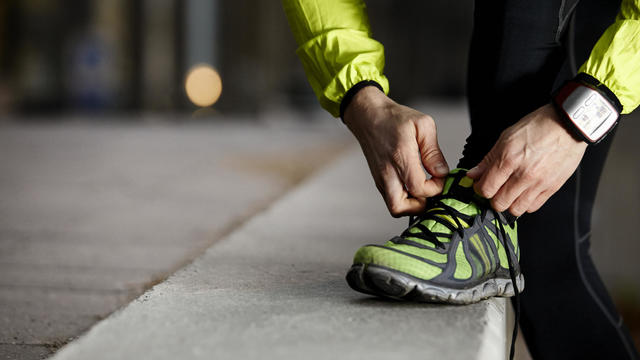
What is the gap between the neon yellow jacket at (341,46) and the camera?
100cm

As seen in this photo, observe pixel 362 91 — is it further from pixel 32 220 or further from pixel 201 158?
pixel 201 158

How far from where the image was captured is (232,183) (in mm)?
3061

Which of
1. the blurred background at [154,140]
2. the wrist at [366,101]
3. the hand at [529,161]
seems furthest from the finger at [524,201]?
the blurred background at [154,140]

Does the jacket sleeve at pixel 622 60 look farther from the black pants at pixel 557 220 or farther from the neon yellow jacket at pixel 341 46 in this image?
the black pants at pixel 557 220

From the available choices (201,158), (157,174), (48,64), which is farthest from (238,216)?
(48,64)

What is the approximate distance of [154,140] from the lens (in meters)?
5.07

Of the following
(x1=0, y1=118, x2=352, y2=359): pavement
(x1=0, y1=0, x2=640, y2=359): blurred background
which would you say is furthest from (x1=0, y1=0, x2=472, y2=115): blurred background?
(x1=0, y1=118, x2=352, y2=359): pavement

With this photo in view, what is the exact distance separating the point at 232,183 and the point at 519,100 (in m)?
2.07

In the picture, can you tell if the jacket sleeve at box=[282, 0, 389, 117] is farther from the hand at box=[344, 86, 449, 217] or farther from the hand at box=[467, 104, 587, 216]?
the hand at box=[467, 104, 587, 216]

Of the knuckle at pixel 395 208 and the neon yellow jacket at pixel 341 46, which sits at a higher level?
Result: the neon yellow jacket at pixel 341 46

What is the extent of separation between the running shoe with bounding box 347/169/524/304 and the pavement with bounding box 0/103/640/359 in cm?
3

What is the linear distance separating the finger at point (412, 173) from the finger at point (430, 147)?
28mm

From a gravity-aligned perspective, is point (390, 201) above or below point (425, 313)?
above

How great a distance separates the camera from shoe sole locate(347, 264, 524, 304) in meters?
0.93
